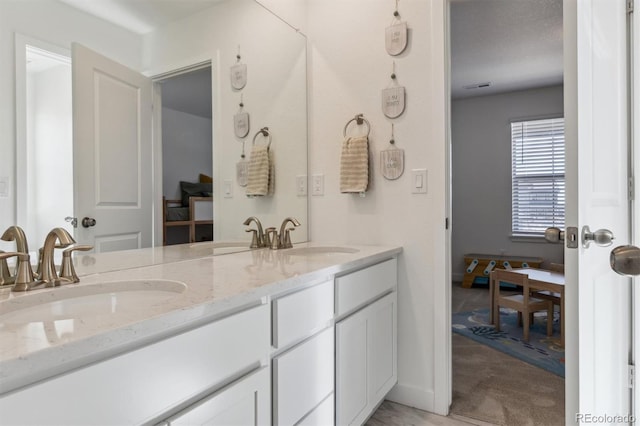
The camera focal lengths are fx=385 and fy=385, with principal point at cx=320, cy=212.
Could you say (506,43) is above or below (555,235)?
above

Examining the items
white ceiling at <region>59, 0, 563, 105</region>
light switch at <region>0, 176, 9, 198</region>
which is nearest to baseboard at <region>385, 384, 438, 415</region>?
light switch at <region>0, 176, 9, 198</region>

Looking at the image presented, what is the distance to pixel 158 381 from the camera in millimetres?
754

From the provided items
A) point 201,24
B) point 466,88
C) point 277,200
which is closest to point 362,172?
point 277,200

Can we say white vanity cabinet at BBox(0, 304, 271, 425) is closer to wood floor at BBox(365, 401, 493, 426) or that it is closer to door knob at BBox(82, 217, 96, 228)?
door knob at BBox(82, 217, 96, 228)

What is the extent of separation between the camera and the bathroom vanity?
620 millimetres

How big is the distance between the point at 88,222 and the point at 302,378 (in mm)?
841

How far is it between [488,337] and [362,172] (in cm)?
191

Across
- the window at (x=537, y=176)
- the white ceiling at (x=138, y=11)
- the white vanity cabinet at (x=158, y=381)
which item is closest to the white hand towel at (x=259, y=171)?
the white ceiling at (x=138, y=11)

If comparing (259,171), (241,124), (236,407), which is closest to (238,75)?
(241,124)

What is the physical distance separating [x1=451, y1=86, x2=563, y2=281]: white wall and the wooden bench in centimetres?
16

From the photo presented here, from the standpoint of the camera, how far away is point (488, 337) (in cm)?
306

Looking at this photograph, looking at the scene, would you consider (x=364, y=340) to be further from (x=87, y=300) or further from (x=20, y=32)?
(x=20, y=32)

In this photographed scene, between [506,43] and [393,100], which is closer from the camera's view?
[393,100]

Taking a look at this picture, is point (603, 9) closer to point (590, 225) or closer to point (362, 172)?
point (590, 225)
